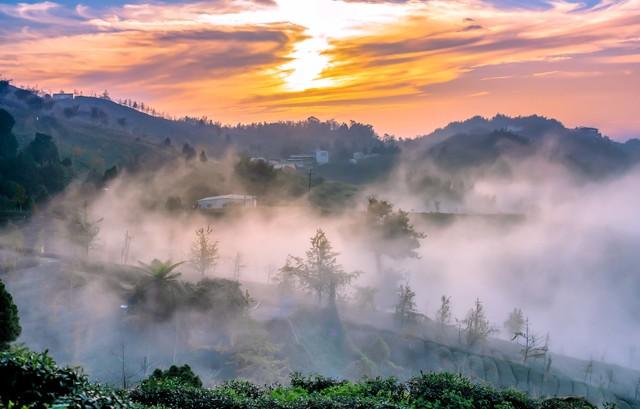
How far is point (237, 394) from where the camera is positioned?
14.2m

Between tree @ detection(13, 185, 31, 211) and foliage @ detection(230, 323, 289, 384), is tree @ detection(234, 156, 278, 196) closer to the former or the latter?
tree @ detection(13, 185, 31, 211)

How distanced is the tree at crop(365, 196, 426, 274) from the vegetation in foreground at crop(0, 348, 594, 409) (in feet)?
133

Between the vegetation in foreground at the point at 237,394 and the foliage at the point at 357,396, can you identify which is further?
the foliage at the point at 357,396

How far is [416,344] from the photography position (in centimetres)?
3853

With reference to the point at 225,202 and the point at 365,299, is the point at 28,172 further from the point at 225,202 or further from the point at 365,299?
the point at 365,299

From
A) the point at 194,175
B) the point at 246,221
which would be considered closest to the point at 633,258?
the point at 246,221

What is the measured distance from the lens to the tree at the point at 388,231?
186 feet

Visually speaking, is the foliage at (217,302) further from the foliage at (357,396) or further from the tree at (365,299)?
the foliage at (357,396)

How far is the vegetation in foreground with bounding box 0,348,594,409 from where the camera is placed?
28.9 ft

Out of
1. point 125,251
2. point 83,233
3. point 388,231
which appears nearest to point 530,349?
point 388,231

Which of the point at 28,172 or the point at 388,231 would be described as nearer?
the point at 388,231

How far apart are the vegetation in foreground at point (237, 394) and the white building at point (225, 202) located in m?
67.4

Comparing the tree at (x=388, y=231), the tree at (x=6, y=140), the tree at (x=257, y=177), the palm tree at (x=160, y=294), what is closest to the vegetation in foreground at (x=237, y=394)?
the palm tree at (x=160, y=294)

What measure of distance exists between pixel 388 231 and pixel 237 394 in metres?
43.7
